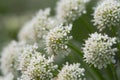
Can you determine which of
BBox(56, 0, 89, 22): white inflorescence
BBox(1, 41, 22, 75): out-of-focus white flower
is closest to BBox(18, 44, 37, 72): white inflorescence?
BBox(1, 41, 22, 75): out-of-focus white flower

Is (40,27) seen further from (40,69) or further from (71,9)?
(40,69)

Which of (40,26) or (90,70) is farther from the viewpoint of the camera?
(40,26)

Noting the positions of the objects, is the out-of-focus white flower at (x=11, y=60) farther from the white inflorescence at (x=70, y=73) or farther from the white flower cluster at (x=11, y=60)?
the white inflorescence at (x=70, y=73)

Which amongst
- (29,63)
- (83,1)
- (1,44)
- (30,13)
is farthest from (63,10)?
(30,13)

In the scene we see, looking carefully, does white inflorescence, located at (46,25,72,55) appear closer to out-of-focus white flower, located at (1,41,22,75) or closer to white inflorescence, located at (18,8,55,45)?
white inflorescence, located at (18,8,55,45)

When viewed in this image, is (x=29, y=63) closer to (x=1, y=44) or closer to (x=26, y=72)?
(x=26, y=72)

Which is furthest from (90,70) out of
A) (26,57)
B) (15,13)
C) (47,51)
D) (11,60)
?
(15,13)

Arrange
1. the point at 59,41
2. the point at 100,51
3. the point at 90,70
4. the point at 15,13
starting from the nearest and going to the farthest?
the point at 100,51 < the point at 59,41 < the point at 90,70 < the point at 15,13
